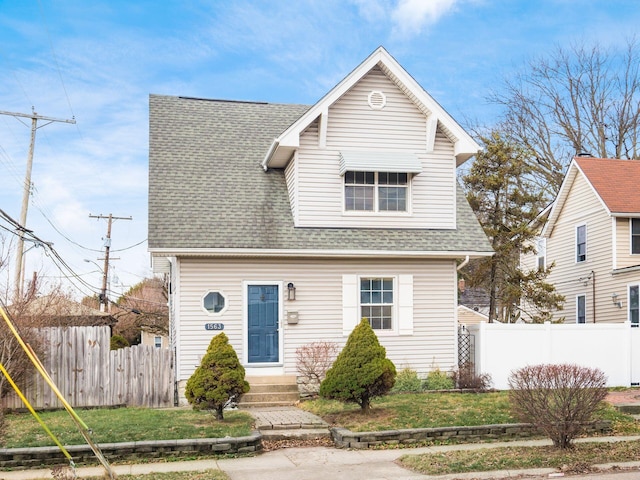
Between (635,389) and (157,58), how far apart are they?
13.6m

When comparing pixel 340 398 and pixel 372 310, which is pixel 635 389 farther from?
pixel 340 398

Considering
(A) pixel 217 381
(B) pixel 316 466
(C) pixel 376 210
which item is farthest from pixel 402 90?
(B) pixel 316 466

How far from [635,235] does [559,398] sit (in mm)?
15219

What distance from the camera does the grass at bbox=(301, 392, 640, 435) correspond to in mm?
12109

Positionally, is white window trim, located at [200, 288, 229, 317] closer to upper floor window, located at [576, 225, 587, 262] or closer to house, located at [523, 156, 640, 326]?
house, located at [523, 156, 640, 326]

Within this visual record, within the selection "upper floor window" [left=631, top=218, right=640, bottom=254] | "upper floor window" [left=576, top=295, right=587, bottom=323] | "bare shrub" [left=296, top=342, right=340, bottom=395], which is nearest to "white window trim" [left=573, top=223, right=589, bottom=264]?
"upper floor window" [left=576, top=295, right=587, bottom=323]

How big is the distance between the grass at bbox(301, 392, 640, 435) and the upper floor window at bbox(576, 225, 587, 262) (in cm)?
1243

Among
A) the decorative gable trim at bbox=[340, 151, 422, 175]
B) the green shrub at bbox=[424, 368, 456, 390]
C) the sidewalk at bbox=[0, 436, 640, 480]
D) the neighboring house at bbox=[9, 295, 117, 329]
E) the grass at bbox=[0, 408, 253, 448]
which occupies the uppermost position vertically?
the decorative gable trim at bbox=[340, 151, 422, 175]

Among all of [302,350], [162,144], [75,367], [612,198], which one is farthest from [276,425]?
[612,198]

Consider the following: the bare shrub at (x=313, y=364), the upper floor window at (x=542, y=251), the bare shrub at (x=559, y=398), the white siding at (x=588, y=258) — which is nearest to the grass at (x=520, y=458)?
the bare shrub at (x=559, y=398)

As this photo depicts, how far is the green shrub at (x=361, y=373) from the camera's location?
1255 centimetres

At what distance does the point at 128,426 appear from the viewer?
11.9 m

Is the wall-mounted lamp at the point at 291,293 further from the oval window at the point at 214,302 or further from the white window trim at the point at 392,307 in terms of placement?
the white window trim at the point at 392,307

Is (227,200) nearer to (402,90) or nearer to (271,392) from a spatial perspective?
(271,392)
